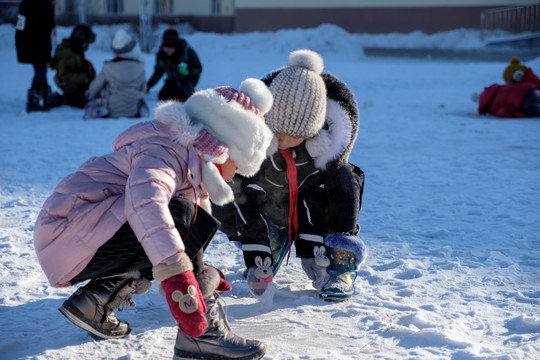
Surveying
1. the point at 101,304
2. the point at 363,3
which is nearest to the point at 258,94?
the point at 101,304

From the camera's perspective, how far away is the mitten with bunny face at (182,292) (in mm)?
1757

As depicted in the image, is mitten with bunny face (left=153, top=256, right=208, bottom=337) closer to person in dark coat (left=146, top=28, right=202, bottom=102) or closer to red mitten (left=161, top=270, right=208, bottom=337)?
red mitten (left=161, top=270, right=208, bottom=337)

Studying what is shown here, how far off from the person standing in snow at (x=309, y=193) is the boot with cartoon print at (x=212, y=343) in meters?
0.54

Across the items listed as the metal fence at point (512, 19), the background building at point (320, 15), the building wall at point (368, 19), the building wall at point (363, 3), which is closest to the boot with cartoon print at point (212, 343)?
the metal fence at point (512, 19)

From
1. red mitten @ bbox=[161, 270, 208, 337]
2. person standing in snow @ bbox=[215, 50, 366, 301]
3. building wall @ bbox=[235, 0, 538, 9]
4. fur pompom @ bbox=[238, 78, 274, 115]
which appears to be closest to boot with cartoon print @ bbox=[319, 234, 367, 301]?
person standing in snow @ bbox=[215, 50, 366, 301]

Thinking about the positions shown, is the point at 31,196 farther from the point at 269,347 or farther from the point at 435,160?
the point at 435,160

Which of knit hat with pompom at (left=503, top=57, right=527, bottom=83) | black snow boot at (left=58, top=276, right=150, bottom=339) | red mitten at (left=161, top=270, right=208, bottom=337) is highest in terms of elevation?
knit hat with pompom at (left=503, top=57, right=527, bottom=83)

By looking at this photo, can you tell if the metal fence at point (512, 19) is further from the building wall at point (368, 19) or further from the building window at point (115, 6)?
the building window at point (115, 6)

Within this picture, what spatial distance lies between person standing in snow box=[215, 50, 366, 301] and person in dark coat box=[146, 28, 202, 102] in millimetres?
5554

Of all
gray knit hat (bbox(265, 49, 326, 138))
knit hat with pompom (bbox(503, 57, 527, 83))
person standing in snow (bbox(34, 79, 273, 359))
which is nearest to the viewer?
person standing in snow (bbox(34, 79, 273, 359))

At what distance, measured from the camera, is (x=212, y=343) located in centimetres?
198

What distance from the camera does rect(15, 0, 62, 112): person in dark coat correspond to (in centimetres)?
756

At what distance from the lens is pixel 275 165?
2.64m

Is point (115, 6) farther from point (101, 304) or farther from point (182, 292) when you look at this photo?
point (182, 292)
